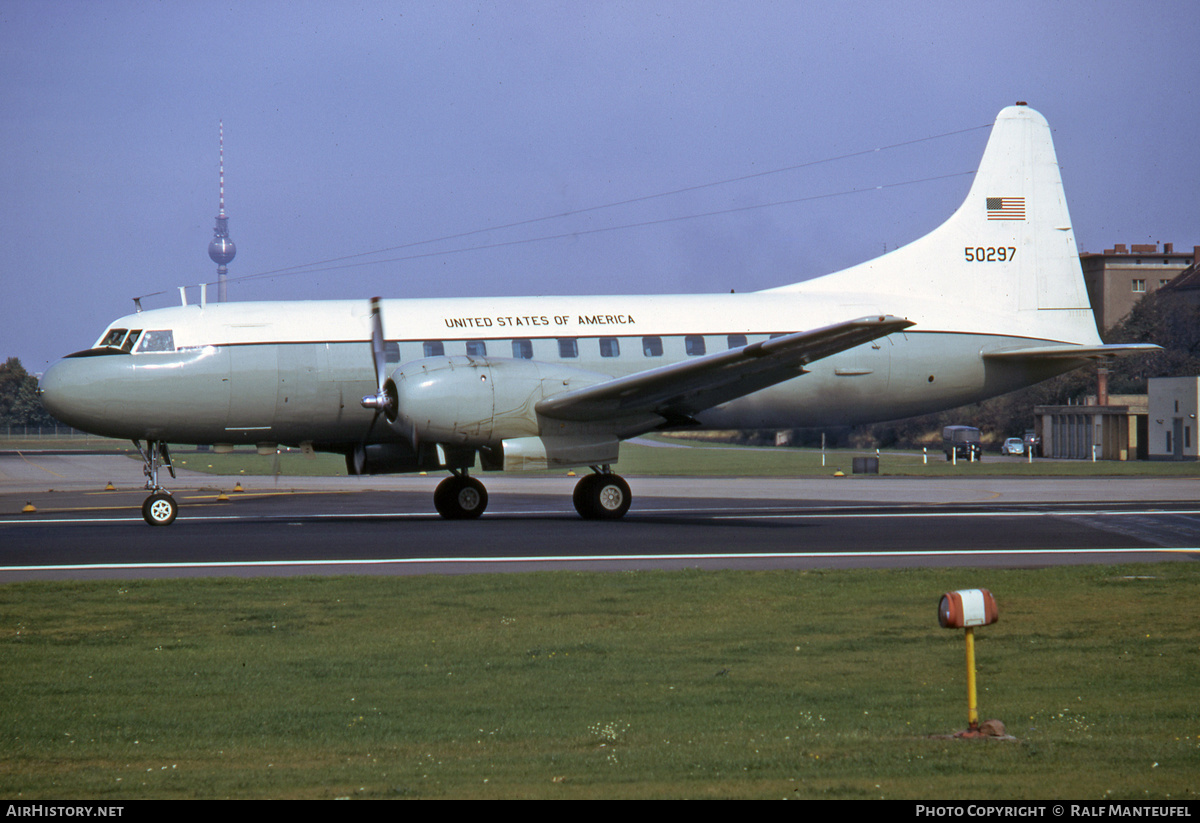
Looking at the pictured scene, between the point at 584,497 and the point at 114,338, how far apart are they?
407 inches

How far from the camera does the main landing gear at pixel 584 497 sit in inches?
938

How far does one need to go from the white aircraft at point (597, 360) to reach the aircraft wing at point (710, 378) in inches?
A: 2.3

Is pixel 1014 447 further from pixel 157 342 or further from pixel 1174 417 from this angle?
pixel 157 342

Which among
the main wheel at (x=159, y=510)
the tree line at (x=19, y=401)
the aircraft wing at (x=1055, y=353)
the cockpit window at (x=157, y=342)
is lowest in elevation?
the main wheel at (x=159, y=510)

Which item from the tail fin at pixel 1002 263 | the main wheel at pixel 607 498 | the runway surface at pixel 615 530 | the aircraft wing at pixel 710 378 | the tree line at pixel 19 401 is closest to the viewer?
the runway surface at pixel 615 530

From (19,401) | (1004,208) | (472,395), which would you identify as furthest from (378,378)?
(19,401)

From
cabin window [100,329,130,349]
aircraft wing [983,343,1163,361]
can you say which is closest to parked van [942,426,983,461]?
aircraft wing [983,343,1163,361]

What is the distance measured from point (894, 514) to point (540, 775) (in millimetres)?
19995

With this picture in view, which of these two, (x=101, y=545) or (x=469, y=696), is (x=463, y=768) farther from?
(x=101, y=545)

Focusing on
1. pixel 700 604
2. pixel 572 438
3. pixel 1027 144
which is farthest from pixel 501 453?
pixel 1027 144

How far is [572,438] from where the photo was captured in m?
22.1

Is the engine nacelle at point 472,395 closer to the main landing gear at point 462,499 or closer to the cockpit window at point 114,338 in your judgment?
the main landing gear at point 462,499

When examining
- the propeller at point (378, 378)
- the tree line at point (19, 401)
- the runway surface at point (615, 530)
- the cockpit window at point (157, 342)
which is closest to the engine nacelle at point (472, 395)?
the propeller at point (378, 378)

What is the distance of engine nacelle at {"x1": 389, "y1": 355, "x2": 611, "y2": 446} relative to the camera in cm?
2084
